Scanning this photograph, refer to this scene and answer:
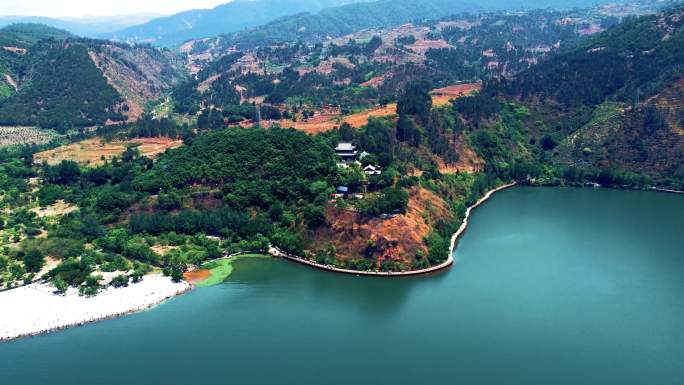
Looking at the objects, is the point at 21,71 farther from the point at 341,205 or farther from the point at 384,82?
the point at 341,205

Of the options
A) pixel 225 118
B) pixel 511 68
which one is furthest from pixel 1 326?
pixel 511 68

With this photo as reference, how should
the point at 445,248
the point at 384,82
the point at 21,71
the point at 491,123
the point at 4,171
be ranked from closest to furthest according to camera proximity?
the point at 445,248, the point at 4,171, the point at 491,123, the point at 384,82, the point at 21,71

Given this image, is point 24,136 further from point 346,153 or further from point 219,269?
point 219,269

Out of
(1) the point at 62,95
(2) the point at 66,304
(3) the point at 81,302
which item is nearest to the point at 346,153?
(3) the point at 81,302

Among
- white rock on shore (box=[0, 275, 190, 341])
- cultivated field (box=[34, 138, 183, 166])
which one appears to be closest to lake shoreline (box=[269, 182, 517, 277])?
white rock on shore (box=[0, 275, 190, 341])

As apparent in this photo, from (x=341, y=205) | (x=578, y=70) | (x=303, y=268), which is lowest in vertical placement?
(x=303, y=268)

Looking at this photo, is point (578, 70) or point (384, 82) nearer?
point (578, 70)

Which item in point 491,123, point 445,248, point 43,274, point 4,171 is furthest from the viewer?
point 491,123
